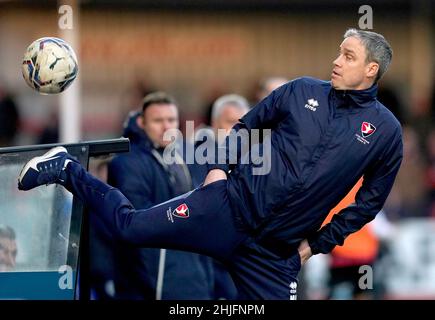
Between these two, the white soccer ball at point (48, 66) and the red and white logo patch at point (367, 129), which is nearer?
the red and white logo patch at point (367, 129)

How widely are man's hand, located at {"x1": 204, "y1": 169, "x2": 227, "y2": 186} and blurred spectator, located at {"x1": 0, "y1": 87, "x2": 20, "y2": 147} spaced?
9.65 metres

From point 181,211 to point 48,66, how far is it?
1361mm

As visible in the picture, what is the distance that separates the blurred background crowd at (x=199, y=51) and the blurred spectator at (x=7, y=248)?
9.94 meters

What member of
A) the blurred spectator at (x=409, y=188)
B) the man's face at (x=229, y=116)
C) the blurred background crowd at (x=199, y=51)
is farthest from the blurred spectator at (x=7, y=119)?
the man's face at (x=229, y=116)

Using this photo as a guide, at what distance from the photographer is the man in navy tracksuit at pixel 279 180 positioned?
7113mm

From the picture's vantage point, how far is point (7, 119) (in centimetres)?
1656

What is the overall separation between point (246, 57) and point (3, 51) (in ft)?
13.9

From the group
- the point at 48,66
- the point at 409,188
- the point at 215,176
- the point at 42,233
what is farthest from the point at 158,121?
the point at 409,188

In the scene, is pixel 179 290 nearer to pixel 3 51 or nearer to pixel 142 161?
pixel 142 161

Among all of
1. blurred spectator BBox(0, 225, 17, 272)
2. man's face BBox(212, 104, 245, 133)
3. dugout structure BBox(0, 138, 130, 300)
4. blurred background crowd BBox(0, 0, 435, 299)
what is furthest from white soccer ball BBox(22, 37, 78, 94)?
blurred background crowd BBox(0, 0, 435, 299)

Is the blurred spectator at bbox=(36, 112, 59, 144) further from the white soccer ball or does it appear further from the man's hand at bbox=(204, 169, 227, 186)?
the man's hand at bbox=(204, 169, 227, 186)

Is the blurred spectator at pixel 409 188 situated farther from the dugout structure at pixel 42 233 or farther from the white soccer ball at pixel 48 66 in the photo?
the dugout structure at pixel 42 233

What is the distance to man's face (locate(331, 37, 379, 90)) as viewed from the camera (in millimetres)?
7156
